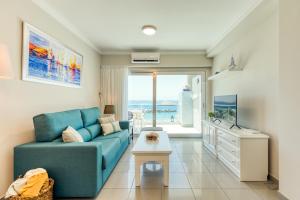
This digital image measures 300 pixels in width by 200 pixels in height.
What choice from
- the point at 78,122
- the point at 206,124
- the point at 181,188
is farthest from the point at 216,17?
the point at 78,122

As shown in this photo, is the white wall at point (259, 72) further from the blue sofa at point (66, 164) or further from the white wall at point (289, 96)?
the blue sofa at point (66, 164)

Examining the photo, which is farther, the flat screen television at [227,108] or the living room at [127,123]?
the flat screen television at [227,108]

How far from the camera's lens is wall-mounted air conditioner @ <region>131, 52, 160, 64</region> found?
5758 millimetres

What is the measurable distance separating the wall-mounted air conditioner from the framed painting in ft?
6.25

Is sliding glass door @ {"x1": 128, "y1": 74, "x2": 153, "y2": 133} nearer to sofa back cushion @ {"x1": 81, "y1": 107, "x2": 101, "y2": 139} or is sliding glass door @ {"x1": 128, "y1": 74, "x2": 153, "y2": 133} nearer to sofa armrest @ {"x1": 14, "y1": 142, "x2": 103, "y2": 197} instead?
sofa back cushion @ {"x1": 81, "y1": 107, "x2": 101, "y2": 139}

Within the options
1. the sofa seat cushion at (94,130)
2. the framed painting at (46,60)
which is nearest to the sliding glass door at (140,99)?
the sofa seat cushion at (94,130)

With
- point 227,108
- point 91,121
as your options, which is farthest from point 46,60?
point 227,108

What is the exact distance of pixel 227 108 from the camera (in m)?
3.94

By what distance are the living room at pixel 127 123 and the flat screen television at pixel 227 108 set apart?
2 centimetres

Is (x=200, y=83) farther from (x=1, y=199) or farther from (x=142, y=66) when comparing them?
(x=1, y=199)

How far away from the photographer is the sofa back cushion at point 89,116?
401 cm

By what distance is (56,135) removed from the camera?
2.76m

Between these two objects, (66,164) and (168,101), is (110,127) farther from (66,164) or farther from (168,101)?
(168,101)

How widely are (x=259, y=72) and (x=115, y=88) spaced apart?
403 cm
